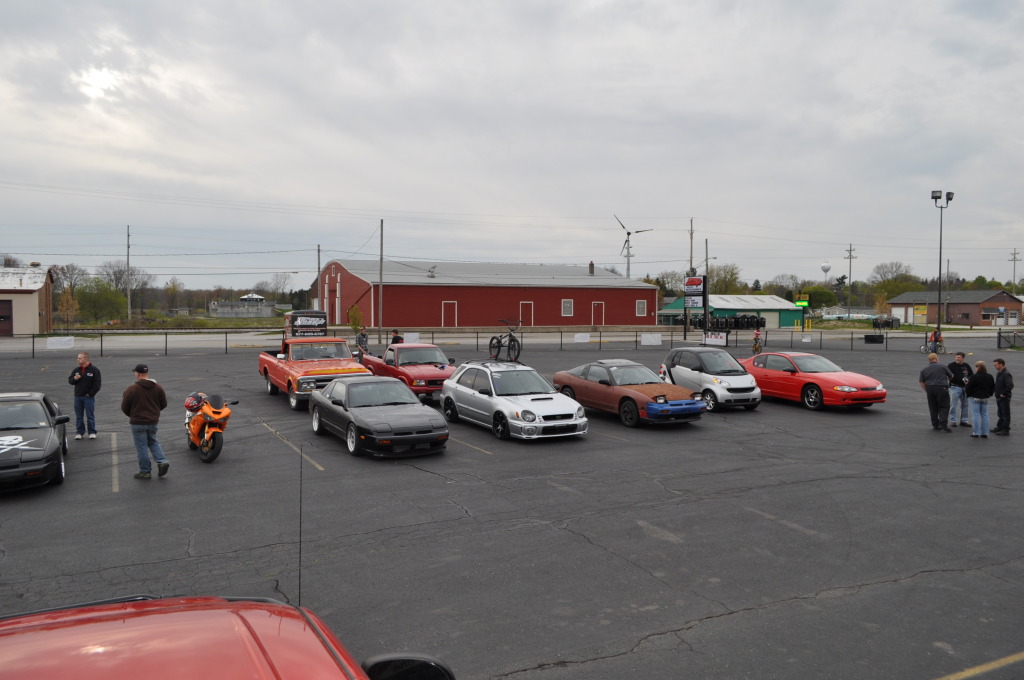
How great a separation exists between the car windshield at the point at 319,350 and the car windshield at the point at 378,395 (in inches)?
254

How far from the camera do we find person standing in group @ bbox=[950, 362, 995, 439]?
14.1 m

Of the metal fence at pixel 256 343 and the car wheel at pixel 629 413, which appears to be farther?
the metal fence at pixel 256 343

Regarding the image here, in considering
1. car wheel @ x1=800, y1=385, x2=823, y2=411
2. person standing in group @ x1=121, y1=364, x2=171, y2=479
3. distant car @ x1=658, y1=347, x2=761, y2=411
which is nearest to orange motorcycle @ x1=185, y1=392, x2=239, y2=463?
person standing in group @ x1=121, y1=364, x2=171, y2=479

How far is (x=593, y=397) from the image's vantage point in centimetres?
1697

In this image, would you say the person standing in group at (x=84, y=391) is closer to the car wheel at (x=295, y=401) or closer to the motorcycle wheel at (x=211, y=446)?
the motorcycle wheel at (x=211, y=446)

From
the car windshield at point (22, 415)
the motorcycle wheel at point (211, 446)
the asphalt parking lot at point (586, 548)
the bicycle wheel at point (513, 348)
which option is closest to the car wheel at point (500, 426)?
the asphalt parking lot at point (586, 548)

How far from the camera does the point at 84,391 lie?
13.7 metres

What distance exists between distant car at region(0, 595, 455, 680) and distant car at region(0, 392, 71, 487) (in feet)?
26.6

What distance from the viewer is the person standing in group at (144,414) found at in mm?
10359

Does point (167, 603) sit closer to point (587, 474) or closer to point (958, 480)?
point (587, 474)

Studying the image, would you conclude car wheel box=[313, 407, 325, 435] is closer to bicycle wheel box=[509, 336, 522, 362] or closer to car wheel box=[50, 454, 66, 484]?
car wheel box=[50, 454, 66, 484]

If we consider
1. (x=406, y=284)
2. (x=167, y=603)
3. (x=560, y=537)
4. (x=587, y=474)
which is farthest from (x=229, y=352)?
(x=167, y=603)

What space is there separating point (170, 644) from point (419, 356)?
60.3ft

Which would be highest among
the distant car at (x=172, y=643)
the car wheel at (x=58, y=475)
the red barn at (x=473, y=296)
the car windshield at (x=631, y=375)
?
the red barn at (x=473, y=296)
